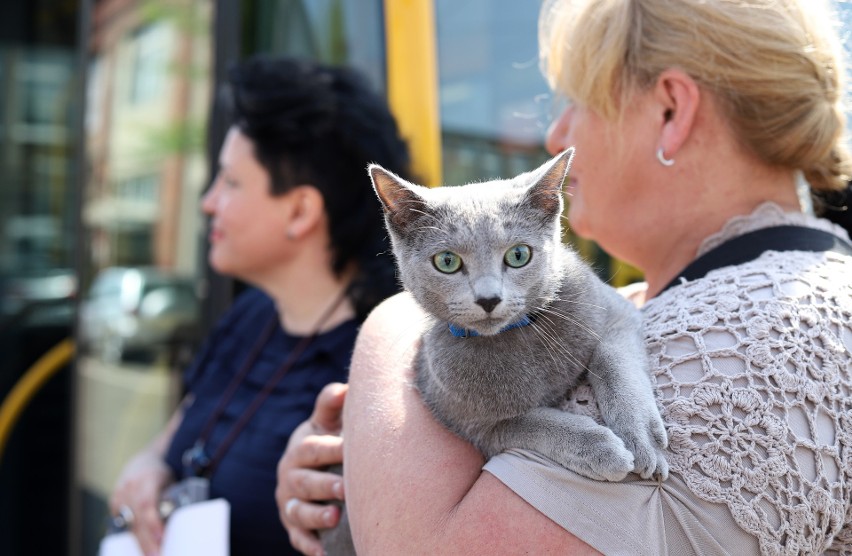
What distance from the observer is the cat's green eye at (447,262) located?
1.29 m

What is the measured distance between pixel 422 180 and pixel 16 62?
304cm

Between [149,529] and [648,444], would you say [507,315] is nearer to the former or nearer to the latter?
[648,444]

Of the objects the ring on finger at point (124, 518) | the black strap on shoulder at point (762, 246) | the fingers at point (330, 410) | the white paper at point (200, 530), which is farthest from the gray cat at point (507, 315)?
the ring on finger at point (124, 518)

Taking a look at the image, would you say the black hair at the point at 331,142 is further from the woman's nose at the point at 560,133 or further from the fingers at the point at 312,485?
the fingers at the point at 312,485

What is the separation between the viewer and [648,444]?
1.08 meters

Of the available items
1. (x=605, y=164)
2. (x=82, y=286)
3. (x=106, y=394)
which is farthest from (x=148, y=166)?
(x=605, y=164)

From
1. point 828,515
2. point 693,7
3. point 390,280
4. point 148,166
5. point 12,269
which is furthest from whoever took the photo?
point 12,269

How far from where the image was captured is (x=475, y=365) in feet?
4.18

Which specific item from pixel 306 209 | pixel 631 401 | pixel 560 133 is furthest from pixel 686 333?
pixel 306 209

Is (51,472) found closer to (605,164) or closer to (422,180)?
(422,180)

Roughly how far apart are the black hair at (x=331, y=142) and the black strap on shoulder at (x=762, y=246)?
103 centimetres

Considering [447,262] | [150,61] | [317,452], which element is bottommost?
[317,452]

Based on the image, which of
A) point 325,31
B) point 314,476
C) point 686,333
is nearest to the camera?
point 686,333

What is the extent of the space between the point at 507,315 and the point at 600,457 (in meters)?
0.26
